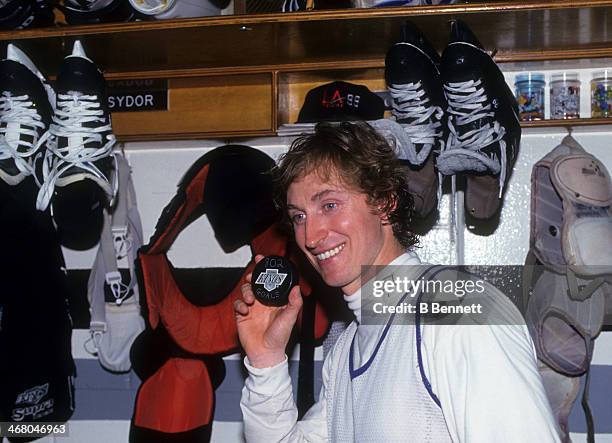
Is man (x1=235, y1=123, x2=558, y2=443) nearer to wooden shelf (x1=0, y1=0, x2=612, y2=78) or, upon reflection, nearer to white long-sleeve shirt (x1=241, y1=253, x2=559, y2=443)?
white long-sleeve shirt (x1=241, y1=253, x2=559, y2=443)

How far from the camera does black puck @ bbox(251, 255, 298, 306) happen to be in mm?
1446

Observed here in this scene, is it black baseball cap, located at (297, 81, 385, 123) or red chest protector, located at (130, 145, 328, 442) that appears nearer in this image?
black baseball cap, located at (297, 81, 385, 123)

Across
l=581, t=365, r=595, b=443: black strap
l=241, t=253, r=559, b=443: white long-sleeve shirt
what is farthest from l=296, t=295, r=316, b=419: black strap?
l=581, t=365, r=595, b=443: black strap

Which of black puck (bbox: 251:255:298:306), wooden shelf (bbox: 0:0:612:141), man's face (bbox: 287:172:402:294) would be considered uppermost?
wooden shelf (bbox: 0:0:612:141)

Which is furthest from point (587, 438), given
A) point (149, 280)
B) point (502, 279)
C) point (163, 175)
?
point (163, 175)

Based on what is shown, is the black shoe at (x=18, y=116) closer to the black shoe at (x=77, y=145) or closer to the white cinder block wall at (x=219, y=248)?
the black shoe at (x=77, y=145)

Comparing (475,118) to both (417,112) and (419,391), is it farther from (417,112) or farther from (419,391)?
(419,391)

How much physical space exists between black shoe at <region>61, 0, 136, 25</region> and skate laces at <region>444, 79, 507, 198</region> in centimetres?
78

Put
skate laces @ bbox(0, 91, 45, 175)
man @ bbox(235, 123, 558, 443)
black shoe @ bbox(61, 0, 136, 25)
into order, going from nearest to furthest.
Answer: man @ bbox(235, 123, 558, 443), skate laces @ bbox(0, 91, 45, 175), black shoe @ bbox(61, 0, 136, 25)

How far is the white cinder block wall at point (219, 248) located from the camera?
6.28ft

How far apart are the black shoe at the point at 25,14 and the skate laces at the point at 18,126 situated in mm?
234

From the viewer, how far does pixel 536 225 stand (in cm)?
183

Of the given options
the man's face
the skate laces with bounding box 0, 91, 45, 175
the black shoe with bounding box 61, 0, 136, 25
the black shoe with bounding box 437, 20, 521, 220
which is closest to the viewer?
the man's face

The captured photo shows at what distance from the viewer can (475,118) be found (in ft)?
5.03
